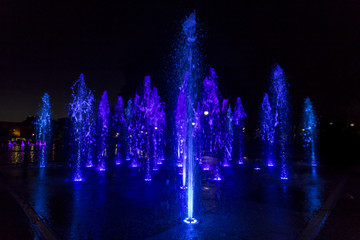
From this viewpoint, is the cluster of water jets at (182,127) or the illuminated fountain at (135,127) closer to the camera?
the cluster of water jets at (182,127)

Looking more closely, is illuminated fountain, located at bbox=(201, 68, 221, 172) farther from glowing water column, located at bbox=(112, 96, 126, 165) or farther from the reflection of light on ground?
glowing water column, located at bbox=(112, 96, 126, 165)

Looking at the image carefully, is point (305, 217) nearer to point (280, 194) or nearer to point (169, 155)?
point (280, 194)

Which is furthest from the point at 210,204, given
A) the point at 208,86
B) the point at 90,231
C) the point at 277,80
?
the point at 208,86

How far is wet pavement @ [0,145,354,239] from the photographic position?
443cm

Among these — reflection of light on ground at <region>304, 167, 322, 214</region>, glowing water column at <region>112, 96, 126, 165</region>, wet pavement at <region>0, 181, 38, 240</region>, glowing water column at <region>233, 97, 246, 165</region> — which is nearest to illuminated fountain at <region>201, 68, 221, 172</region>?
glowing water column at <region>233, 97, 246, 165</region>

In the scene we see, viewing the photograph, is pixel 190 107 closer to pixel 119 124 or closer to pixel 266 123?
pixel 266 123

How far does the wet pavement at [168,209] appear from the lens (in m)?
4.43

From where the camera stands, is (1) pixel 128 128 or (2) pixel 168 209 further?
(1) pixel 128 128

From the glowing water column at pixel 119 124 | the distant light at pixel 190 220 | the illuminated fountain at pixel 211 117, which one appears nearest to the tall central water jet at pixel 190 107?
the distant light at pixel 190 220

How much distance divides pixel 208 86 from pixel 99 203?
18.1m

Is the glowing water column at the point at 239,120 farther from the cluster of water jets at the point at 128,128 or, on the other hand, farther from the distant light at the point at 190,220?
the distant light at the point at 190,220

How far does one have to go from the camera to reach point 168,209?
19.0 ft

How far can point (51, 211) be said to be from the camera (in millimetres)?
5641

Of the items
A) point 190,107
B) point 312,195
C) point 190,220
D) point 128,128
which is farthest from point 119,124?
point 190,220
